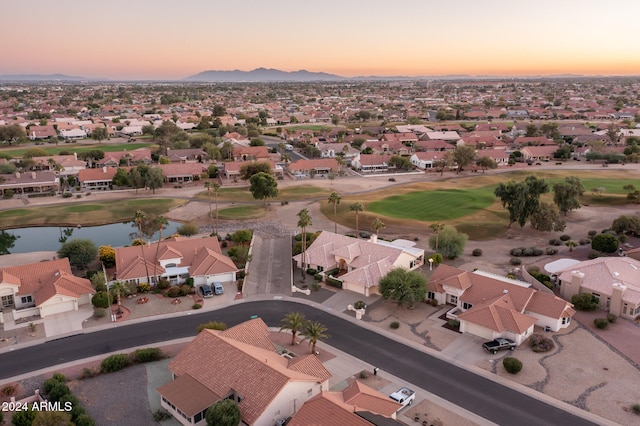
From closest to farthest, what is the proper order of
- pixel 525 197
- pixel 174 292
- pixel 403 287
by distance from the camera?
pixel 403 287, pixel 174 292, pixel 525 197

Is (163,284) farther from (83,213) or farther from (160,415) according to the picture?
(83,213)

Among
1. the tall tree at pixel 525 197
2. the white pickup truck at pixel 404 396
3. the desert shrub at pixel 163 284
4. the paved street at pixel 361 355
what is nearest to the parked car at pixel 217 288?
the paved street at pixel 361 355

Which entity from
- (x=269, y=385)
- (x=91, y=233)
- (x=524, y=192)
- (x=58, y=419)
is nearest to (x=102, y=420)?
(x=58, y=419)

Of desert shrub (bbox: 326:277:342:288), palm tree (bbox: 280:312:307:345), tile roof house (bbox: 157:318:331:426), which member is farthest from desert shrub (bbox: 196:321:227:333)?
desert shrub (bbox: 326:277:342:288)

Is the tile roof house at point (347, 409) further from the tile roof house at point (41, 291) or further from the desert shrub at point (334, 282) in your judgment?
the tile roof house at point (41, 291)

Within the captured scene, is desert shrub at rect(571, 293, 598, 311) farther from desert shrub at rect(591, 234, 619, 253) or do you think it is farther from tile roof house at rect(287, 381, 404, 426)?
tile roof house at rect(287, 381, 404, 426)

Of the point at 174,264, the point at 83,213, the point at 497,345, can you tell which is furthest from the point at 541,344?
the point at 83,213
